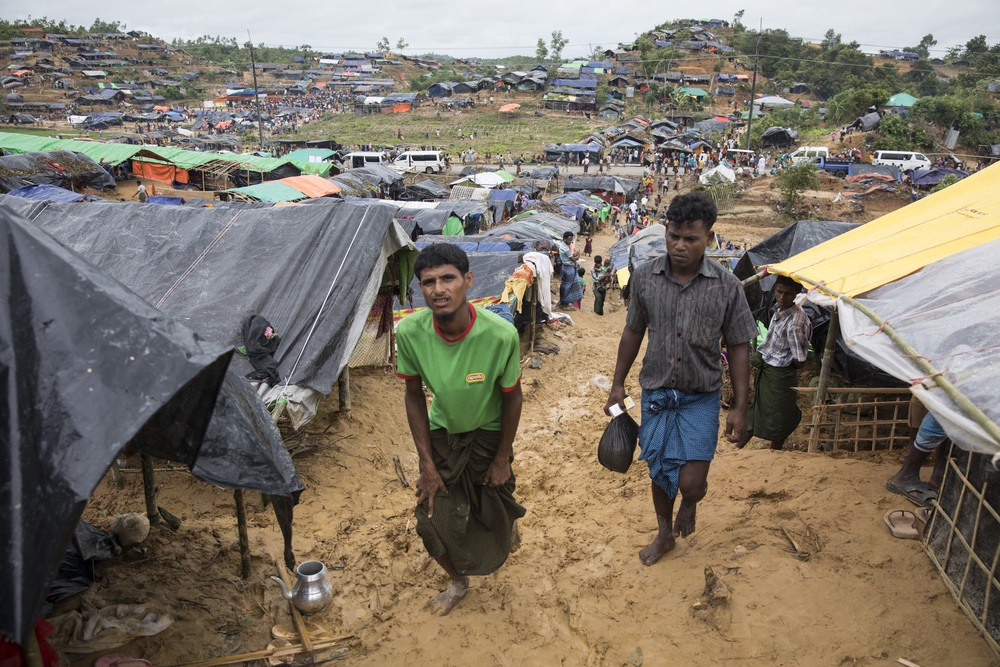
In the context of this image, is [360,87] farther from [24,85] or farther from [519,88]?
[24,85]

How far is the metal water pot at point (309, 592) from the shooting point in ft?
10.6

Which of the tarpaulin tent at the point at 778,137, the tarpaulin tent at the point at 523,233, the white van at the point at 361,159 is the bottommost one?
the tarpaulin tent at the point at 523,233

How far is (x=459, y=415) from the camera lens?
2842 millimetres

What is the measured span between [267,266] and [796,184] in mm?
23768

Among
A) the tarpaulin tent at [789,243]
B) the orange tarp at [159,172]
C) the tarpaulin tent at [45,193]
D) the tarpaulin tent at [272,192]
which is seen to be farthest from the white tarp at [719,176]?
the tarpaulin tent at [45,193]

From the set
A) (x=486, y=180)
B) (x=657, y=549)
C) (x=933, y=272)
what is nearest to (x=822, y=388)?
(x=933, y=272)

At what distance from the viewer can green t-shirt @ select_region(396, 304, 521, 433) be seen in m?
2.73

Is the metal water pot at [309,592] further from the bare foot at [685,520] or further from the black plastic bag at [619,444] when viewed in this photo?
the bare foot at [685,520]

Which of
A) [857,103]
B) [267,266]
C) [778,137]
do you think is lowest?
[267,266]

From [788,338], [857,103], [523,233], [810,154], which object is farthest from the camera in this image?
[857,103]

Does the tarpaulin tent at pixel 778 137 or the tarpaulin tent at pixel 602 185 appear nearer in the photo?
the tarpaulin tent at pixel 602 185

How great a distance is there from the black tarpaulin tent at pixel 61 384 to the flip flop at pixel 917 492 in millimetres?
3635

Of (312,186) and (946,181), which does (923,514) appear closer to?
(312,186)

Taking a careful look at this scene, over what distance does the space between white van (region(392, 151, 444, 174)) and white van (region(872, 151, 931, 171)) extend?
74.0 ft
